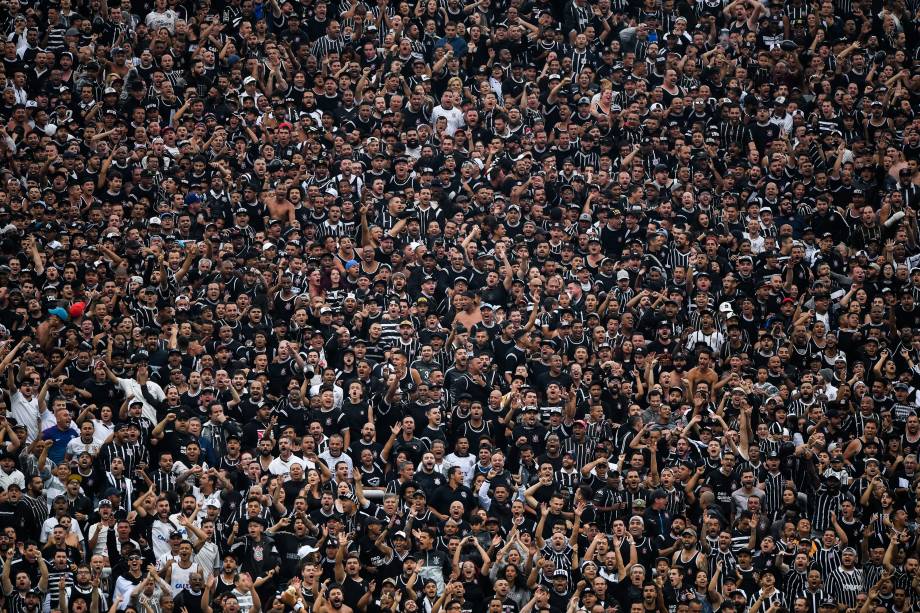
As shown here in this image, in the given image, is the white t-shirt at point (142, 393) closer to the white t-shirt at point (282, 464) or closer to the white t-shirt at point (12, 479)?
the white t-shirt at point (282, 464)

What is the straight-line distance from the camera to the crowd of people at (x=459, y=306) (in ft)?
68.4

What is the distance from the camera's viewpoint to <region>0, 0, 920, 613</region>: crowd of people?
20.8 m

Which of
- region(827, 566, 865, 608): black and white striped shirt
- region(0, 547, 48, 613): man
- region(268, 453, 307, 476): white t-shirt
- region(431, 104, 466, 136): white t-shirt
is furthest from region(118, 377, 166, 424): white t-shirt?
region(827, 566, 865, 608): black and white striped shirt

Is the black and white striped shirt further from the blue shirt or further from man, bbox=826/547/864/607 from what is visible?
the blue shirt

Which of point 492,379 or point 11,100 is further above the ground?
point 11,100

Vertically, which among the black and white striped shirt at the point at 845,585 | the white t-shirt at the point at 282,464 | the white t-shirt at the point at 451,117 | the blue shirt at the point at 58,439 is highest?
the white t-shirt at the point at 451,117

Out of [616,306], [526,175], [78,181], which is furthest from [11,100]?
[616,306]

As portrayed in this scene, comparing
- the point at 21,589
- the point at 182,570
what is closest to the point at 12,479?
the point at 21,589

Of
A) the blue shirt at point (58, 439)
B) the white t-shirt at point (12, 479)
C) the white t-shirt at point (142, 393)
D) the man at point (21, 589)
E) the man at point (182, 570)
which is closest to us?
the man at point (21, 589)

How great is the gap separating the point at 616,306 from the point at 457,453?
141 inches

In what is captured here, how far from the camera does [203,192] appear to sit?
83.5 feet

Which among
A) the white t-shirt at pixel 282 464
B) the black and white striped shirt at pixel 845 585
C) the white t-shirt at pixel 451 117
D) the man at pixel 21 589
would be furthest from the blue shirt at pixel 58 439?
the black and white striped shirt at pixel 845 585

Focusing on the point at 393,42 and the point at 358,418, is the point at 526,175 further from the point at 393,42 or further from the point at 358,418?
the point at 358,418

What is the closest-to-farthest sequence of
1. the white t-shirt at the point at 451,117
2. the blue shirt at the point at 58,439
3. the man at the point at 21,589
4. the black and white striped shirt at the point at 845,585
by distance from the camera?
1. the man at the point at 21,589
2. the black and white striped shirt at the point at 845,585
3. the blue shirt at the point at 58,439
4. the white t-shirt at the point at 451,117
